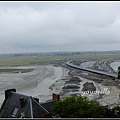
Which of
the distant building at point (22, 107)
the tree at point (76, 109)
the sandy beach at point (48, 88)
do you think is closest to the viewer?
the tree at point (76, 109)

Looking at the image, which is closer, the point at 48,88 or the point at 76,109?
the point at 76,109

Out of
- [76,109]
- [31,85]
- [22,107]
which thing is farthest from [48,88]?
[76,109]

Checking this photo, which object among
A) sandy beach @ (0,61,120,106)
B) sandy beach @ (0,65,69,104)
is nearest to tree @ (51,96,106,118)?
sandy beach @ (0,61,120,106)

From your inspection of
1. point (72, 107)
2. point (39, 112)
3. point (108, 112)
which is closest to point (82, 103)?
point (72, 107)

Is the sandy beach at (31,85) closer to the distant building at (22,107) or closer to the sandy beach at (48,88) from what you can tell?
the sandy beach at (48,88)

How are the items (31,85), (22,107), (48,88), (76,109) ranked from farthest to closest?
(31,85) < (48,88) < (22,107) < (76,109)

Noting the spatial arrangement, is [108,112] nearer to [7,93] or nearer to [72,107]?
[72,107]

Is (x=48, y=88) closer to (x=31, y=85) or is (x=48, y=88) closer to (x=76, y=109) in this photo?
(x=31, y=85)

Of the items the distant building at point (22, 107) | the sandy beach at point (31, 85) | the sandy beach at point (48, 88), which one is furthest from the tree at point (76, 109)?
the sandy beach at point (31, 85)

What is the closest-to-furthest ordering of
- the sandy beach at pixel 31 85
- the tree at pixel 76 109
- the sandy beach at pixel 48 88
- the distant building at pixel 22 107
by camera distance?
the tree at pixel 76 109 < the distant building at pixel 22 107 < the sandy beach at pixel 48 88 < the sandy beach at pixel 31 85
